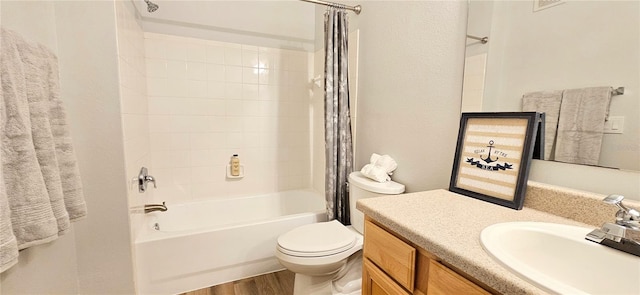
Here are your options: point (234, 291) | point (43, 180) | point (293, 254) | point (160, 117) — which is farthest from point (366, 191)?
point (160, 117)

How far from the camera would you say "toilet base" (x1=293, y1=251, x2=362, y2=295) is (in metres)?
1.45

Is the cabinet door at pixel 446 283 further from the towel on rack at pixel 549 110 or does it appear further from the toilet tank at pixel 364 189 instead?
the toilet tank at pixel 364 189

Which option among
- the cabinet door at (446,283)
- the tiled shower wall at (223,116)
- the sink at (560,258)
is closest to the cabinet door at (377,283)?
the cabinet door at (446,283)

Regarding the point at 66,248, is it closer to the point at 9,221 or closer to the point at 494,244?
the point at 9,221

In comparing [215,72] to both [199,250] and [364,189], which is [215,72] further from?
[364,189]

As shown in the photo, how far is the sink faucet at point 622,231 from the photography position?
0.56m

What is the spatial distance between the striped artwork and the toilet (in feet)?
1.50

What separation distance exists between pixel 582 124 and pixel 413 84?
2.40ft

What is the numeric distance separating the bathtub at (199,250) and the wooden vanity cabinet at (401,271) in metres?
1.09

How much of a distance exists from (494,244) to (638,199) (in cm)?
46

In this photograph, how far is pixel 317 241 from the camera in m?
1.43

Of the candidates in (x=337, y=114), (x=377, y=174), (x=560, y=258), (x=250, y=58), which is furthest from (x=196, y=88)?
(x=560, y=258)

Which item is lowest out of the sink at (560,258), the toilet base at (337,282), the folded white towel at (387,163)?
the toilet base at (337,282)

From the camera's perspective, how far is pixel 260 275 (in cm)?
189
